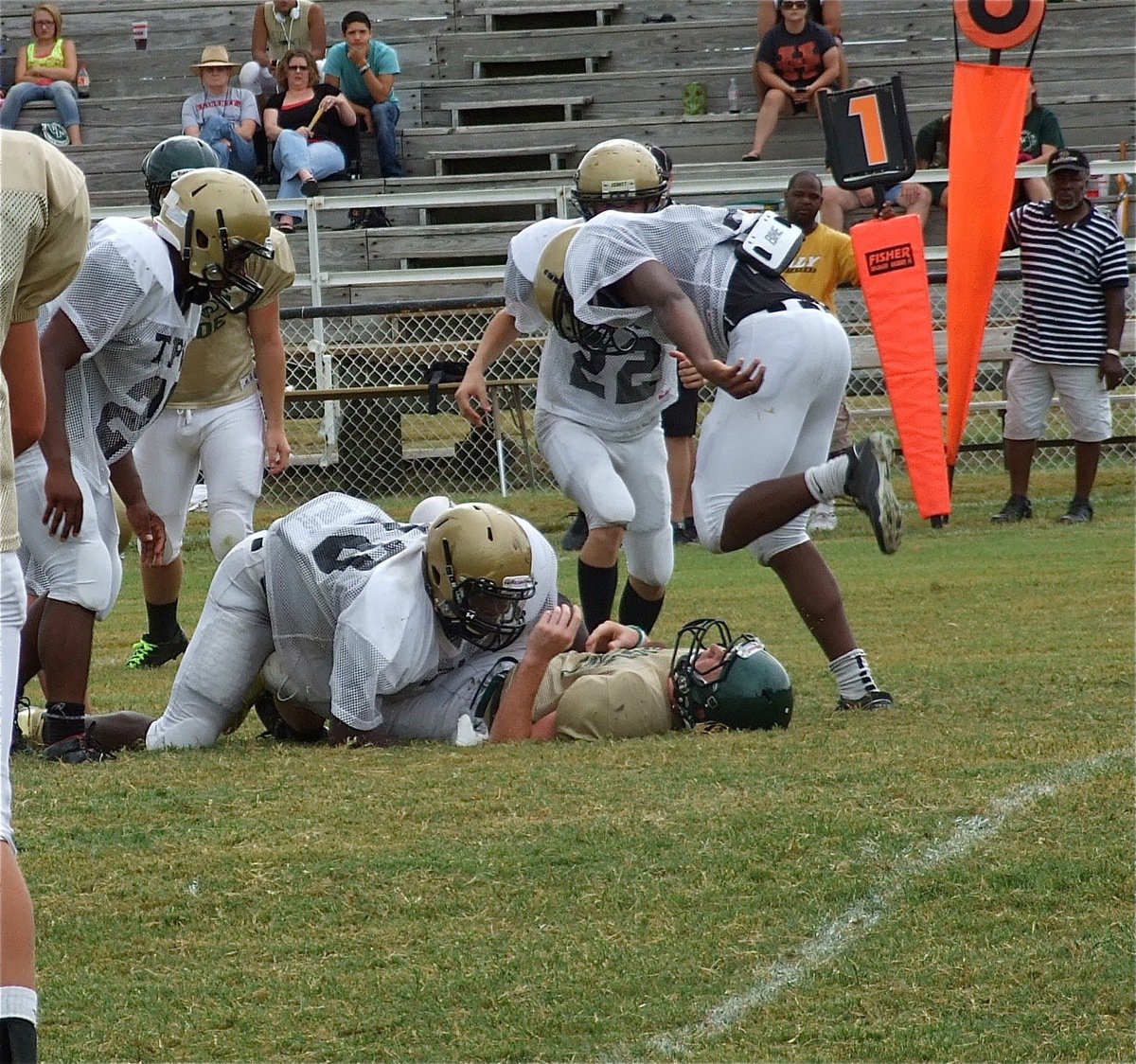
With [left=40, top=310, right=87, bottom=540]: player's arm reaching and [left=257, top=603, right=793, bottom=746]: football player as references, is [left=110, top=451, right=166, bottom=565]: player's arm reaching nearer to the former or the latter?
[left=40, top=310, right=87, bottom=540]: player's arm reaching

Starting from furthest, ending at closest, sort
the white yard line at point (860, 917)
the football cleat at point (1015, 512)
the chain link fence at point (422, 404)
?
1. the chain link fence at point (422, 404)
2. the football cleat at point (1015, 512)
3. the white yard line at point (860, 917)

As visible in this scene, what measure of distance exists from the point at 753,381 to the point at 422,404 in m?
8.60

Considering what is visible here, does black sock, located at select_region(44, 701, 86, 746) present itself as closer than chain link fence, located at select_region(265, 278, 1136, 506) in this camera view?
Yes

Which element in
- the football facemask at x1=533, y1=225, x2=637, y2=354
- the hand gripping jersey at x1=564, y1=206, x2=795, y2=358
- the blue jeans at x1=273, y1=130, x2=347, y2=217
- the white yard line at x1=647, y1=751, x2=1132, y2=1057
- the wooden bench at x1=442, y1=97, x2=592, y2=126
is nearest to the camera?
the white yard line at x1=647, y1=751, x2=1132, y2=1057

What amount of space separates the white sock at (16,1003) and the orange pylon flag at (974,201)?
8.36 m

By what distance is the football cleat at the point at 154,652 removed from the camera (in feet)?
26.2

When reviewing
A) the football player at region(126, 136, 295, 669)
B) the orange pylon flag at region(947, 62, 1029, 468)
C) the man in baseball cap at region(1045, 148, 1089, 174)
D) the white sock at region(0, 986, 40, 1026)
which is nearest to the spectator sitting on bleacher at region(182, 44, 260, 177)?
the man in baseball cap at region(1045, 148, 1089, 174)

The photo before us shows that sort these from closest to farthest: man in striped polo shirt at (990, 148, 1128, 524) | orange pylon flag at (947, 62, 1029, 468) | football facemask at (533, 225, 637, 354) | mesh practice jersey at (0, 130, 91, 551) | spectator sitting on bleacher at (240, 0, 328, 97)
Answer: mesh practice jersey at (0, 130, 91, 551)
football facemask at (533, 225, 637, 354)
orange pylon flag at (947, 62, 1029, 468)
man in striped polo shirt at (990, 148, 1128, 524)
spectator sitting on bleacher at (240, 0, 328, 97)

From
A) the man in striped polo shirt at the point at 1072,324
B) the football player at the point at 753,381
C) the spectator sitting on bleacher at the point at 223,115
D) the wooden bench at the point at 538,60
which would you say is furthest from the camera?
the wooden bench at the point at 538,60

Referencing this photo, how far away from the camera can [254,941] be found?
375cm

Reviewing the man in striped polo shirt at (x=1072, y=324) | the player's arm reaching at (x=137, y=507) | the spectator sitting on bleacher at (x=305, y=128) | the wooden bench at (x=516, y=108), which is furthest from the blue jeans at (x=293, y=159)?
the player's arm reaching at (x=137, y=507)

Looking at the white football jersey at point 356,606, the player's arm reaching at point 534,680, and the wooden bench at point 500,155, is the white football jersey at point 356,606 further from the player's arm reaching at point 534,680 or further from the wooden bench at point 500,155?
the wooden bench at point 500,155

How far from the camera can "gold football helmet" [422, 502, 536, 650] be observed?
5.24 meters

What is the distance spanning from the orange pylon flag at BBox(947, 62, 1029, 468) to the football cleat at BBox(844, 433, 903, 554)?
16.5 ft
